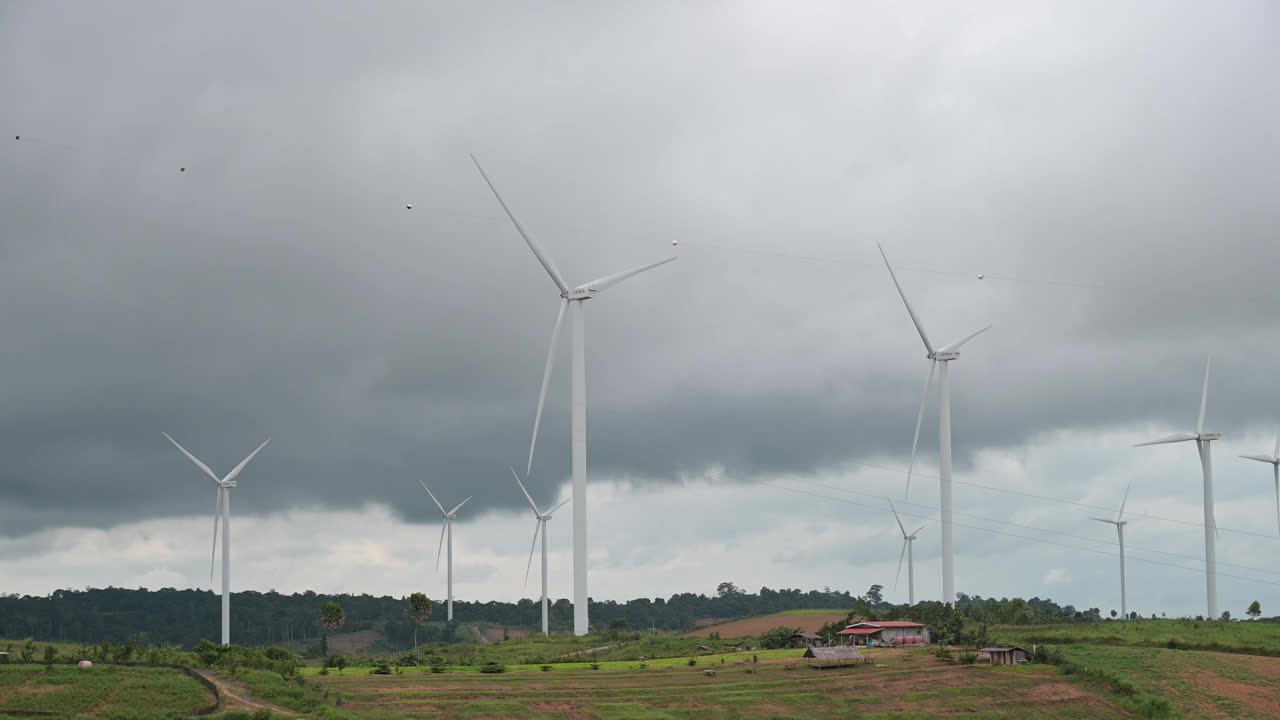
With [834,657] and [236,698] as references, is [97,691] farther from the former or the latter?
[834,657]

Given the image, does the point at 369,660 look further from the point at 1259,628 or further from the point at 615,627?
the point at 1259,628

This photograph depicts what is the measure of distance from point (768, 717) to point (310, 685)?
117 feet

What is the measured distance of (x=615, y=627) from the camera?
19238cm

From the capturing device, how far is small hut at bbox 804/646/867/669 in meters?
127

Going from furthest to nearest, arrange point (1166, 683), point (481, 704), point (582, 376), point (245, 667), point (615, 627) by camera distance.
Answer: point (615, 627) < point (582, 376) < point (1166, 683) < point (245, 667) < point (481, 704)

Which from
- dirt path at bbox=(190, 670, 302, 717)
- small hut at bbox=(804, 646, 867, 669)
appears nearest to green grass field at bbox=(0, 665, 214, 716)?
dirt path at bbox=(190, 670, 302, 717)

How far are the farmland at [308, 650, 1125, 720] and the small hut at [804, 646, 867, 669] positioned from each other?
4.04ft

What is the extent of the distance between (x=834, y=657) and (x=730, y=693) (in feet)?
61.9

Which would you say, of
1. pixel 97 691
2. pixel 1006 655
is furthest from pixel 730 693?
pixel 97 691

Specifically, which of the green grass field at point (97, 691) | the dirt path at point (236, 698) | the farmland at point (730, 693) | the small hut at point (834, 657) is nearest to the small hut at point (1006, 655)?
the farmland at point (730, 693)

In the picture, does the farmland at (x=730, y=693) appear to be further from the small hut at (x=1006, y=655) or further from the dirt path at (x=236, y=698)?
the dirt path at (x=236, y=698)

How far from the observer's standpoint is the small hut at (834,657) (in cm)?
12719

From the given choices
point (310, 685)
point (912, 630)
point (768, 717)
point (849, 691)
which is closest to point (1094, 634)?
point (912, 630)

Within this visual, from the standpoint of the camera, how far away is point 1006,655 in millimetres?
131875
